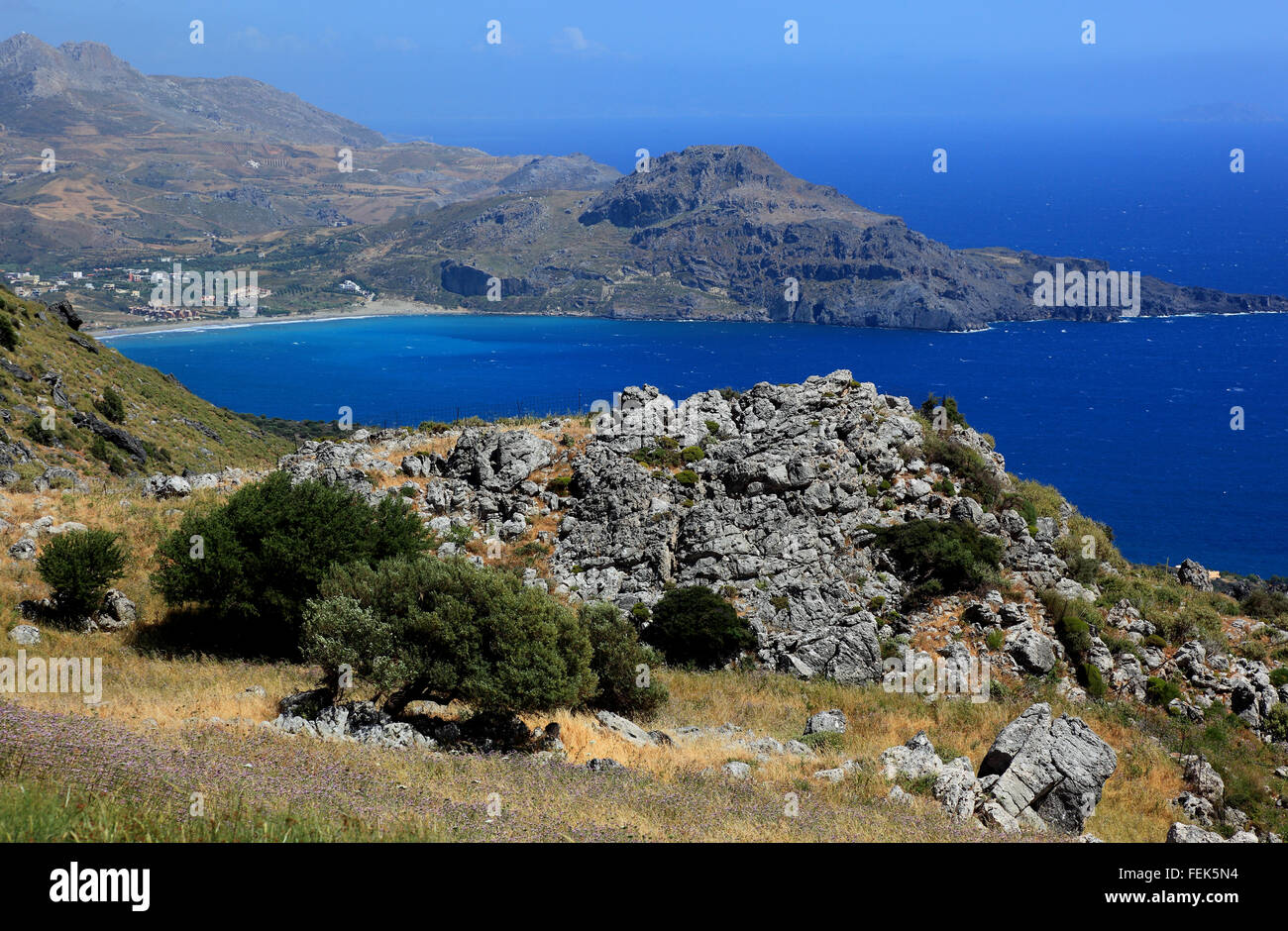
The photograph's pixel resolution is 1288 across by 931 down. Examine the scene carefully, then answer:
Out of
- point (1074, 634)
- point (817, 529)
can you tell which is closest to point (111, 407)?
point (817, 529)

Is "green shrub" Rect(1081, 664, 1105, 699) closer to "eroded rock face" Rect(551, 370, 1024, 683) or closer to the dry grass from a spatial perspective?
the dry grass

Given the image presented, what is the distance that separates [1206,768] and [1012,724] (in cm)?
496

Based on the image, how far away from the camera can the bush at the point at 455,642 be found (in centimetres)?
1677

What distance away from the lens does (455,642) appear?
17.0 m

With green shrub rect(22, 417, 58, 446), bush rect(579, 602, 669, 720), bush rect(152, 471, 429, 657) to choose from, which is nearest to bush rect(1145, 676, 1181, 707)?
bush rect(579, 602, 669, 720)

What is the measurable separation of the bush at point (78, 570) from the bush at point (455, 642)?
30.9 ft

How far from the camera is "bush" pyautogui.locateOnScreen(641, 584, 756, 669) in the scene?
2692cm

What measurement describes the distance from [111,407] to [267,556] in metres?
47.8

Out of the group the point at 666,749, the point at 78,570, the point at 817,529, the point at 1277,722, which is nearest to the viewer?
the point at 666,749

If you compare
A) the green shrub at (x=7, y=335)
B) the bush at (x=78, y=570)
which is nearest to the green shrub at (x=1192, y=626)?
the bush at (x=78, y=570)

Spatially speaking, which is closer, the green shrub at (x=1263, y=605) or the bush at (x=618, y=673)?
the bush at (x=618, y=673)

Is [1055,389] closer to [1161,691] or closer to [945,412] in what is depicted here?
[945,412]

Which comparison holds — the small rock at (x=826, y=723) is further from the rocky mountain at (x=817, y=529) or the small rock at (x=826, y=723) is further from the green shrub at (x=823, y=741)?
the rocky mountain at (x=817, y=529)
